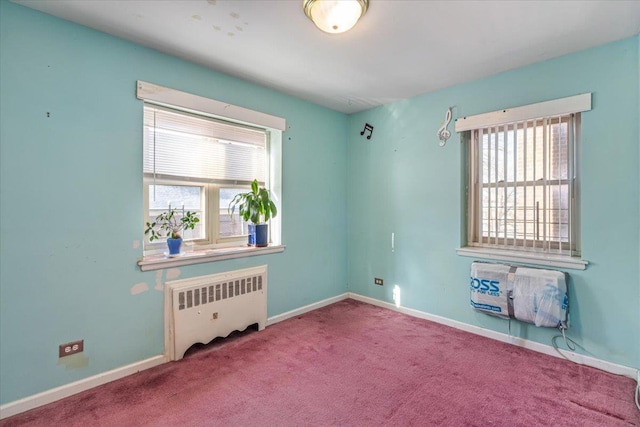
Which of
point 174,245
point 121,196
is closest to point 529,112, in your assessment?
point 174,245

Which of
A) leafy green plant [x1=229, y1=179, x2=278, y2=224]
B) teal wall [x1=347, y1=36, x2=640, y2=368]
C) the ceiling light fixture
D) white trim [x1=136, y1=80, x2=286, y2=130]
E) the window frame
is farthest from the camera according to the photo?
leafy green plant [x1=229, y1=179, x2=278, y2=224]

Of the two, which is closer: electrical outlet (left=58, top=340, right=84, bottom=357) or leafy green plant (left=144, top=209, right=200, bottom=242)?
electrical outlet (left=58, top=340, right=84, bottom=357)

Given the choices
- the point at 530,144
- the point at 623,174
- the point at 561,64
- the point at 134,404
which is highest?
the point at 561,64

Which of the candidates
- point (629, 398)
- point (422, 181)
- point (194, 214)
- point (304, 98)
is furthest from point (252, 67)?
point (629, 398)

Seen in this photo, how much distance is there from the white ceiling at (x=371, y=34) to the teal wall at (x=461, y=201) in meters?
0.25

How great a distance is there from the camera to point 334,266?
409cm

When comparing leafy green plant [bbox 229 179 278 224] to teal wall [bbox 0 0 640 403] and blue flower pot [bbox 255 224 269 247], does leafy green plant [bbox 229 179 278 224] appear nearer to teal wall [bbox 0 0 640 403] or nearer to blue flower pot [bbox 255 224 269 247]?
blue flower pot [bbox 255 224 269 247]

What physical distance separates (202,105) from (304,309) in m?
2.50

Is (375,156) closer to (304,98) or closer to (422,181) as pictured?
(422,181)

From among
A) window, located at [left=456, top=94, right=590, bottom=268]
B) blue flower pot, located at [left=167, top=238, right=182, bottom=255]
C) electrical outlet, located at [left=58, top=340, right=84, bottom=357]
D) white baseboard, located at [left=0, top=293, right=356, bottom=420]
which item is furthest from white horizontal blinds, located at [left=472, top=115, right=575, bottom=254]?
electrical outlet, located at [left=58, top=340, right=84, bottom=357]

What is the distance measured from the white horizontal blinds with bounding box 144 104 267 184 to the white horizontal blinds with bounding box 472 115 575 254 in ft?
7.81

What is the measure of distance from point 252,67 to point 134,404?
9.08 ft

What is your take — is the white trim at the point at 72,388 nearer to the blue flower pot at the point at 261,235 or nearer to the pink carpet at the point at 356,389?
the pink carpet at the point at 356,389

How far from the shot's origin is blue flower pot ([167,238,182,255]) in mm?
2578
